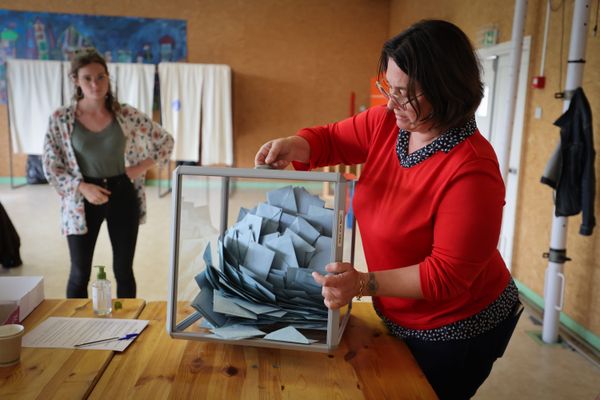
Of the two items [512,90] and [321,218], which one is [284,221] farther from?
[512,90]

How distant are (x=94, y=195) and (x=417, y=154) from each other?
1726 mm

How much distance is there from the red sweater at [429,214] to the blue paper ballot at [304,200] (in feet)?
0.35

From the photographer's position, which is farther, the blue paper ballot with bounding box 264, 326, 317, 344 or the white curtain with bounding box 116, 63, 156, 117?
the white curtain with bounding box 116, 63, 156, 117

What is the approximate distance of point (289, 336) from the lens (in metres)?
1.07

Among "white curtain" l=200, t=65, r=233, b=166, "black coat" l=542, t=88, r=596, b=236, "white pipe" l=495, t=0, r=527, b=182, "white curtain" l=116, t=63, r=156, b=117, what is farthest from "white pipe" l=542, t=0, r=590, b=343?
"white curtain" l=116, t=63, r=156, b=117

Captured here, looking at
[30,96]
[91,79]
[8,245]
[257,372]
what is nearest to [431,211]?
[257,372]

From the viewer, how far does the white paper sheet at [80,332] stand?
1.18 metres

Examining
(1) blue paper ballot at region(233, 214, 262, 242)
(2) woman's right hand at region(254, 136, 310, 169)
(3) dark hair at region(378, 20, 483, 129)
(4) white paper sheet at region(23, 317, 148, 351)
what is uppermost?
(3) dark hair at region(378, 20, 483, 129)

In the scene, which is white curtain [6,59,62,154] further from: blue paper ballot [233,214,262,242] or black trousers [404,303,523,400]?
black trousers [404,303,523,400]

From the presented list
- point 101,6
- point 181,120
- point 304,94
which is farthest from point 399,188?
point 101,6

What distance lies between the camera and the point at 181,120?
280 inches

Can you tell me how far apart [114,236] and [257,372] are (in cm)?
170

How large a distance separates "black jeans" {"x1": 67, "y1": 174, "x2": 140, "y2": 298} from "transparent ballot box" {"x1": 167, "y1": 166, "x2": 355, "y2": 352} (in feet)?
4.85

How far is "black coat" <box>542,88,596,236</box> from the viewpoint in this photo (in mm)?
2693
